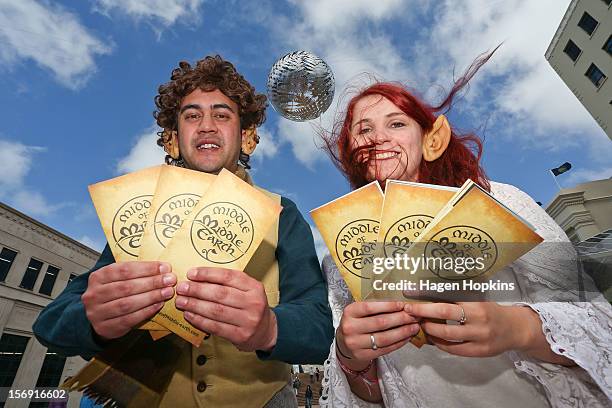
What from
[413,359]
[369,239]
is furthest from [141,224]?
[413,359]

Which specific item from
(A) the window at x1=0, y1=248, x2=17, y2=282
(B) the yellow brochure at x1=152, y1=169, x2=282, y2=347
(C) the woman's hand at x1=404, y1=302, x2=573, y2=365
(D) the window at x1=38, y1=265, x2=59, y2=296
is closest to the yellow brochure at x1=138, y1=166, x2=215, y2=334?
(B) the yellow brochure at x1=152, y1=169, x2=282, y2=347

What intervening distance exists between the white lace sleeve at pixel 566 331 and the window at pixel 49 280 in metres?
19.7

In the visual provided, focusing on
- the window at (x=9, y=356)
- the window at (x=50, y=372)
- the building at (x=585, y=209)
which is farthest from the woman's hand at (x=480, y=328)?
the window at (x=50, y=372)

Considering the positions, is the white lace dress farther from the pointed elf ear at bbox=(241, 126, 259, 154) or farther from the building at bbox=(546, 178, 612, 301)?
the building at bbox=(546, 178, 612, 301)

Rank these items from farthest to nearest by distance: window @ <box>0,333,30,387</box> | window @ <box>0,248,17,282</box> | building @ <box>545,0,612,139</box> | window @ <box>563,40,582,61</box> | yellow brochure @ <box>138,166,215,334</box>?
window @ <box>563,40,582,61</box>
building @ <box>545,0,612,139</box>
window @ <box>0,248,17,282</box>
window @ <box>0,333,30,387</box>
yellow brochure @ <box>138,166,215,334</box>

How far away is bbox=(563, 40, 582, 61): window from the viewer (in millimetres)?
16756

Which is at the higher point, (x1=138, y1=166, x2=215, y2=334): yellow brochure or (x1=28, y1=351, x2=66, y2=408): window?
(x1=28, y1=351, x2=66, y2=408): window

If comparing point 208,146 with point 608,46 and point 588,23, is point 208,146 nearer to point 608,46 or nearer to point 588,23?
point 608,46

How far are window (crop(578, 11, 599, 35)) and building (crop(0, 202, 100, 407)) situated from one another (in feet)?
89.0

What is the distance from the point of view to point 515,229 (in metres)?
0.85

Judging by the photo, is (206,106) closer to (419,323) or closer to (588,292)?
(419,323)

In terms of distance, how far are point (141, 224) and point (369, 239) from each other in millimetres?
684

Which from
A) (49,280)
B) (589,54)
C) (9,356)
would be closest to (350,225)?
(9,356)

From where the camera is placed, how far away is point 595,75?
16.2 metres
